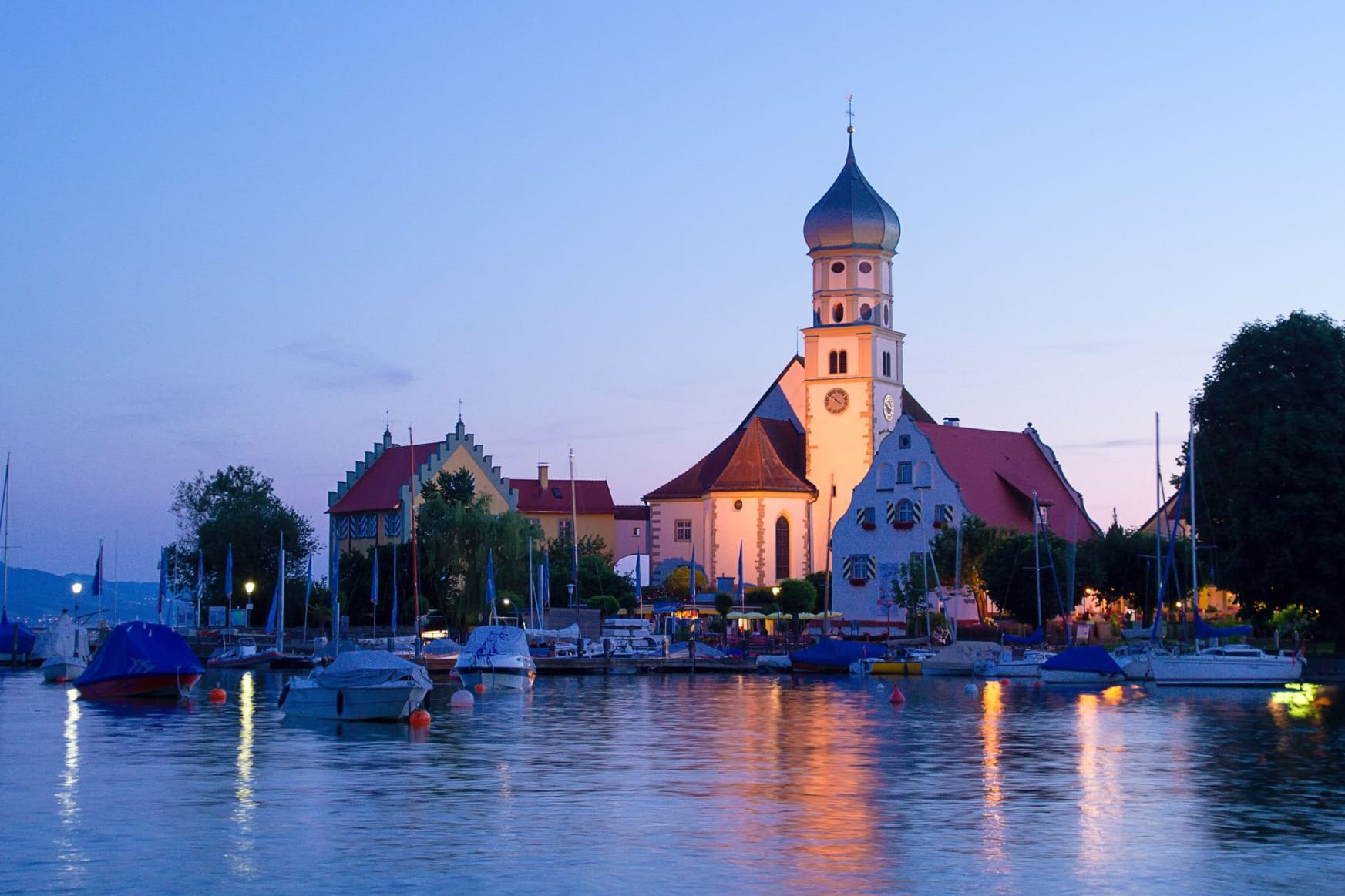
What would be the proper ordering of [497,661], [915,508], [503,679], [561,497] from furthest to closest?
[561,497]
[915,508]
[497,661]
[503,679]

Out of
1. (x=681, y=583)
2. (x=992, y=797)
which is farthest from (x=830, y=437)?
(x=992, y=797)

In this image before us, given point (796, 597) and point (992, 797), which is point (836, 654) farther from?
point (992, 797)

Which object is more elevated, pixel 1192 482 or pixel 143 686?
pixel 1192 482

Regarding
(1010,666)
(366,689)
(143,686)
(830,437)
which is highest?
(830,437)

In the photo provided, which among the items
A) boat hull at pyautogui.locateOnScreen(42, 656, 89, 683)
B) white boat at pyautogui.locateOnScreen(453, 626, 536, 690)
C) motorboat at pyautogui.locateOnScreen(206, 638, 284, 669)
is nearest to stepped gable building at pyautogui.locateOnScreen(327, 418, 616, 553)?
motorboat at pyautogui.locateOnScreen(206, 638, 284, 669)

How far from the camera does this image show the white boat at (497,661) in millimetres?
76125

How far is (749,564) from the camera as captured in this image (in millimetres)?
120125

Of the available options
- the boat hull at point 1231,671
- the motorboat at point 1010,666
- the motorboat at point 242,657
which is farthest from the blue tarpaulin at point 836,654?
the motorboat at point 242,657

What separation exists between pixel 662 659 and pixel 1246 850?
207 ft

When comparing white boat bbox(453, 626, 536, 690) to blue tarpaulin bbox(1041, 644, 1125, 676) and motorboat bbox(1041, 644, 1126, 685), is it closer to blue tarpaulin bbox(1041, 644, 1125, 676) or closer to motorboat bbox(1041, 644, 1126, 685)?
motorboat bbox(1041, 644, 1126, 685)

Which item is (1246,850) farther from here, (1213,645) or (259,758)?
(1213,645)

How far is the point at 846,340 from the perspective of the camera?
123 meters

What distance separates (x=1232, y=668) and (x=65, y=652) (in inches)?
→ 2231

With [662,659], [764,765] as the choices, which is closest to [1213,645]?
[662,659]
